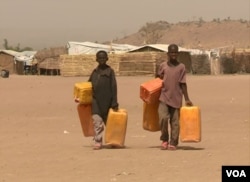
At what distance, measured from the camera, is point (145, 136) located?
570 inches

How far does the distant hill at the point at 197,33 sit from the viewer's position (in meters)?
107

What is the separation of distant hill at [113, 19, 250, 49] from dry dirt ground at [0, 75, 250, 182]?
3190 inches

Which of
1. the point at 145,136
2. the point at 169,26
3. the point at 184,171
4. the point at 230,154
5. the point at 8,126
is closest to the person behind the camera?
the point at 184,171

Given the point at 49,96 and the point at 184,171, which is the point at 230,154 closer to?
the point at 184,171

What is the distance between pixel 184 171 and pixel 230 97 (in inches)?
650

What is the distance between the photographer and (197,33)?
115375mm

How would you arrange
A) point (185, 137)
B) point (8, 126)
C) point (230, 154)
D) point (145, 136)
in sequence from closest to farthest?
point (230, 154) < point (185, 137) < point (145, 136) < point (8, 126)

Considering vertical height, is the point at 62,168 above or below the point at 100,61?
below

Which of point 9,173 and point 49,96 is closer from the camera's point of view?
point 9,173

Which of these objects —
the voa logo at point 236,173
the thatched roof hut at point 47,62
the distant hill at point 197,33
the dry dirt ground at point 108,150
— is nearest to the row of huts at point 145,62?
the thatched roof hut at point 47,62

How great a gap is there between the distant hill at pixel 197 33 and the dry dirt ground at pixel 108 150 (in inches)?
3190

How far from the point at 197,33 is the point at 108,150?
105 meters

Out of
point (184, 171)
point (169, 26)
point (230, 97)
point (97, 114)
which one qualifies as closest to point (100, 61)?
point (97, 114)

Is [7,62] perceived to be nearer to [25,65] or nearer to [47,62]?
[25,65]
